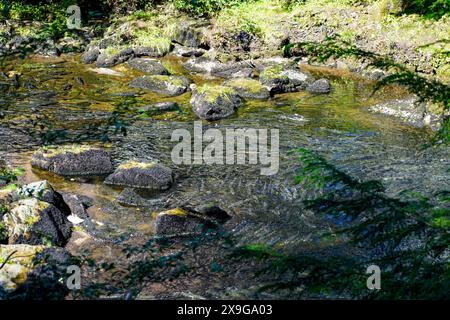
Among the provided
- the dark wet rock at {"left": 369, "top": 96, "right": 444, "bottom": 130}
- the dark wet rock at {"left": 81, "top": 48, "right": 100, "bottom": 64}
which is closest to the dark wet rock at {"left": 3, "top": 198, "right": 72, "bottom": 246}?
the dark wet rock at {"left": 369, "top": 96, "right": 444, "bottom": 130}

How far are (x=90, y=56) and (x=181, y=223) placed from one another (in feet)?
34.4

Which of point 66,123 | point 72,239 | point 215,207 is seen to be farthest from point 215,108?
point 72,239

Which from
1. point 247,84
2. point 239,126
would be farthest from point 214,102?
point 247,84

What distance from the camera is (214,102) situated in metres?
11.4

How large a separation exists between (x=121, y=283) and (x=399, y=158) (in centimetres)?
577

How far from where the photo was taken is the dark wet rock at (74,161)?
823 centimetres

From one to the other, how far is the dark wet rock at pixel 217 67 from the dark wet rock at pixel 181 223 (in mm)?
8569

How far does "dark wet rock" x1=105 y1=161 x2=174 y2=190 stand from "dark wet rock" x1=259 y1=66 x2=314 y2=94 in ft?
19.0

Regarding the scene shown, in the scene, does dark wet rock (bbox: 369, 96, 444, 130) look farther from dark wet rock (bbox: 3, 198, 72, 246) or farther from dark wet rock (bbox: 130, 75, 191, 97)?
dark wet rock (bbox: 3, 198, 72, 246)

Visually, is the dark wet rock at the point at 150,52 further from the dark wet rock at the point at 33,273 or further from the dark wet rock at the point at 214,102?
the dark wet rock at the point at 33,273

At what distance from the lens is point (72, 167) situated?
27.0 ft

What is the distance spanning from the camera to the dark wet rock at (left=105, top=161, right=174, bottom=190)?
7.80m

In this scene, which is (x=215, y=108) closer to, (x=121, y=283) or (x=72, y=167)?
(x=72, y=167)

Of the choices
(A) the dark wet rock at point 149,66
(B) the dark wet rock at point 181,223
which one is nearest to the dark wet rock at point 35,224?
(B) the dark wet rock at point 181,223
